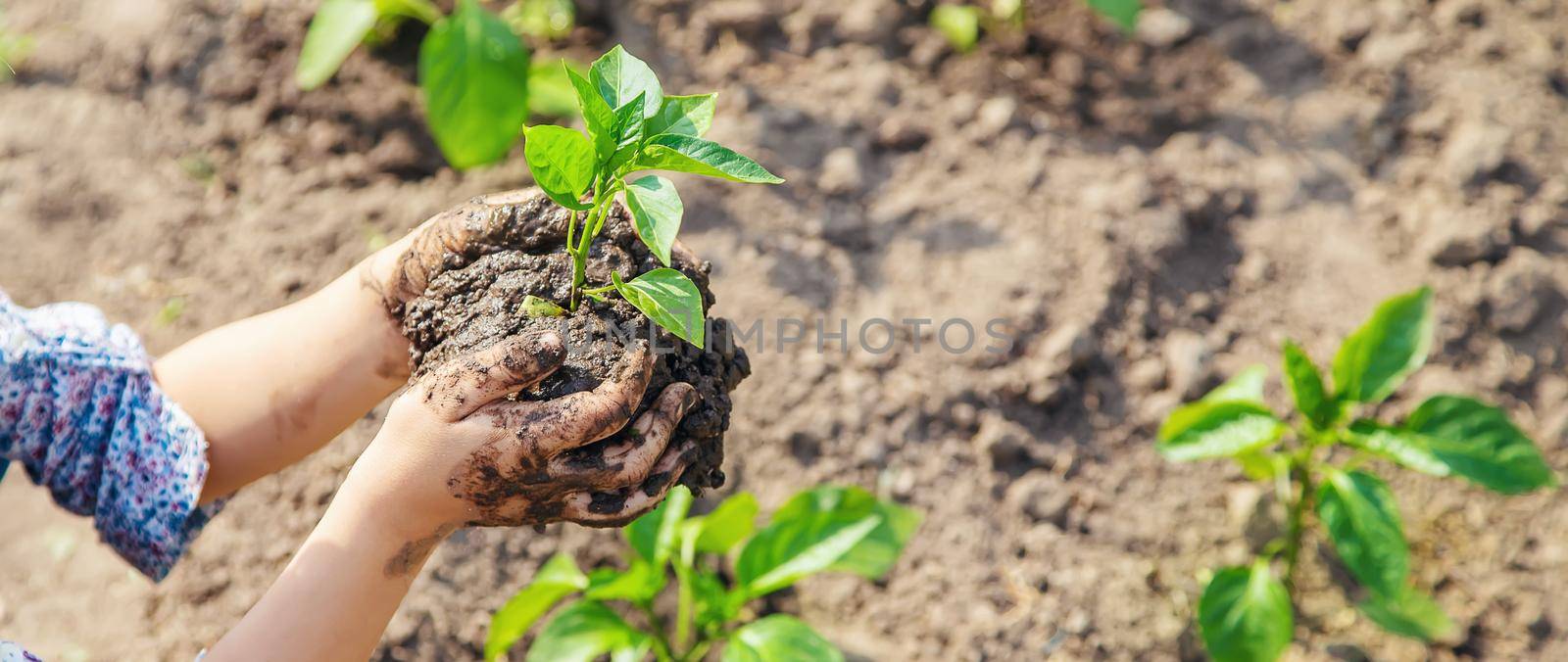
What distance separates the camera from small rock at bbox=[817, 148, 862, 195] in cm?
261

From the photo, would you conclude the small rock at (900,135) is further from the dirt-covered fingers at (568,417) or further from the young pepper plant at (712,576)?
the dirt-covered fingers at (568,417)

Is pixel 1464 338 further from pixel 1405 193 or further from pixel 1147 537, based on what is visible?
pixel 1147 537

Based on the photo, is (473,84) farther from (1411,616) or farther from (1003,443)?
(1411,616)

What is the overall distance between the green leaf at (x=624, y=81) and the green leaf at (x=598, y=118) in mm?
25

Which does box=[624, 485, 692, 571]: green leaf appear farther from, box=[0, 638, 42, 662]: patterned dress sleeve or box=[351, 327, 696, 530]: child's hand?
box=[0, 638, 42, 662]: patterned dress sleeve

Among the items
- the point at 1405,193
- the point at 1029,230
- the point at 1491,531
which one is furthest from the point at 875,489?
the point at 1405,193

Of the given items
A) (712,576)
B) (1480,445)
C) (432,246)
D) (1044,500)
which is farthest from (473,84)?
(1480,445)

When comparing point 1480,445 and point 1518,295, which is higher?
point 1480,445

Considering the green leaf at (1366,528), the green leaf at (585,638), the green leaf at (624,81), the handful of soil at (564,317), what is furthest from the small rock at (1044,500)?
the green leaf at (624,81)

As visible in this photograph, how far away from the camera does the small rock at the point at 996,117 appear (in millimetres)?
2691

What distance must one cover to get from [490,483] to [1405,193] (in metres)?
2.25

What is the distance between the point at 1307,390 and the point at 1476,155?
0.97 m

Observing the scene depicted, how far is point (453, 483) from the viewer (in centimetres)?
131

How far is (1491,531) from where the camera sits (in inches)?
87.3
